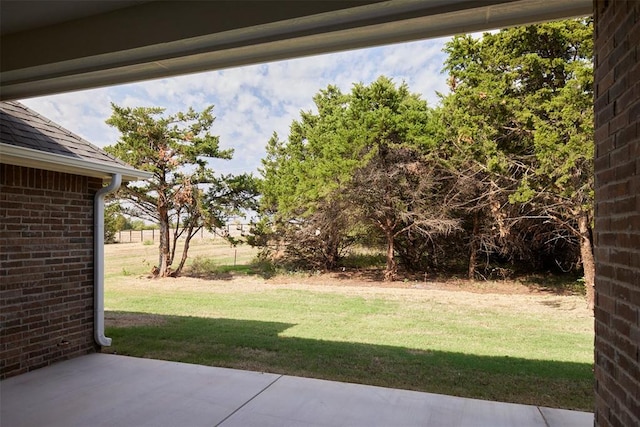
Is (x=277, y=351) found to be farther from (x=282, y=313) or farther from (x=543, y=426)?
(x=543, y=426)

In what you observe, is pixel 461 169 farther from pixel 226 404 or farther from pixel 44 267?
pixel 44 267

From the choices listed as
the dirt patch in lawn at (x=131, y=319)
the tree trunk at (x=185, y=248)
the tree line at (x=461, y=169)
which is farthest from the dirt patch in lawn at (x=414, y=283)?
A: the dirt patch in lawn at (x=131, y=319)

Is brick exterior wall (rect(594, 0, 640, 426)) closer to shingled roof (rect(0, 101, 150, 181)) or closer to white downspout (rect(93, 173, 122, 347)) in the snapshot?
shingled roof (rect(0, 101, 150, 181))

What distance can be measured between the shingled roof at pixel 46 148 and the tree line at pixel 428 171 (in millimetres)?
7092

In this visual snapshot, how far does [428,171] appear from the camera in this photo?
1112cm

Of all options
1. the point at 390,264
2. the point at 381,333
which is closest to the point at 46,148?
the point at 381,333

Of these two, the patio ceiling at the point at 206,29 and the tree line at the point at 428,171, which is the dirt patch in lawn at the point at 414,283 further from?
the patio ceiling at the point at 206,29

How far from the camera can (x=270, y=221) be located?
531 inches

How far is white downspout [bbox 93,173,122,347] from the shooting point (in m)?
4.65

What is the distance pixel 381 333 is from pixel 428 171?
6.11 meters

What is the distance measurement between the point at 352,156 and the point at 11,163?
8.55 m

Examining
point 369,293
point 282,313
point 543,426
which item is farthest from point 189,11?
point 369,293

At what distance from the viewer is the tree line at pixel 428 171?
840cm

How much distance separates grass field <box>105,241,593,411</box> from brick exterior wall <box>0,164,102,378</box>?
0.82 metres
